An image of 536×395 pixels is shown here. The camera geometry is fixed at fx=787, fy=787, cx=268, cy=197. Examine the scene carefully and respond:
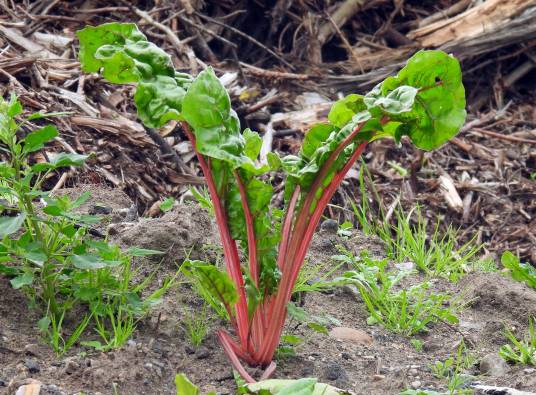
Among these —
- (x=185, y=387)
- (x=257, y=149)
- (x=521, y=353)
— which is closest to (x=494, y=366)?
(x=521, y=353)

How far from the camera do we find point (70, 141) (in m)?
3.97

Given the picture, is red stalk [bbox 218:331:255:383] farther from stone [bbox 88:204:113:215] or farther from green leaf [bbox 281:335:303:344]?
stone [bbox 88:204:113:215]

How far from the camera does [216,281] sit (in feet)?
7.32

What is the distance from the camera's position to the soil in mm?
2152

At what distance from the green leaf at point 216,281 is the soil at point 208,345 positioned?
0.80 feet

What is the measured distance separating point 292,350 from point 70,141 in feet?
6.52

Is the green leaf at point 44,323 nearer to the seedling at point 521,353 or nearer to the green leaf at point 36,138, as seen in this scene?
the green leaf at point 36,138

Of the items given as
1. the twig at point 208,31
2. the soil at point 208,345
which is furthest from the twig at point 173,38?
the soil at point 208,345

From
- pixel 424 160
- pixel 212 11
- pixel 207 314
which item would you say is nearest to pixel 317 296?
pixel 207 314

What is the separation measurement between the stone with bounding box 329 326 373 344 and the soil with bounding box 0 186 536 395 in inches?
1.0

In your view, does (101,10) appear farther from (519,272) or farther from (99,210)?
(519,272)

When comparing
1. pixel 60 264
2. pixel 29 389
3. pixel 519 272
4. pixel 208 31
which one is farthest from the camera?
pixel 208 31

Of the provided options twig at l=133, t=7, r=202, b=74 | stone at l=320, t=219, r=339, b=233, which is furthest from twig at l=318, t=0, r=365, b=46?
stone at l=320, t=219, r=339, b=233

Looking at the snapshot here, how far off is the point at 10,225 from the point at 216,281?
59cm
